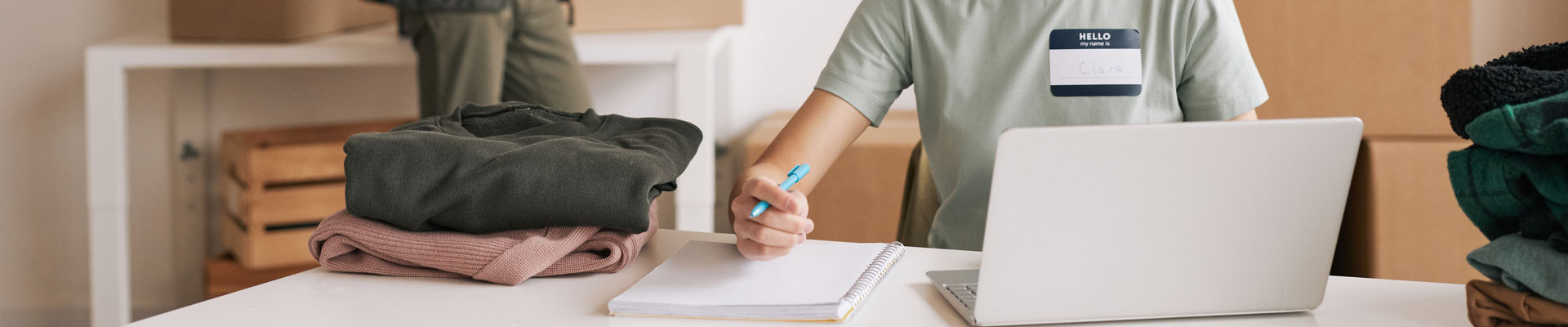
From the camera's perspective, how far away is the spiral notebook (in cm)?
70

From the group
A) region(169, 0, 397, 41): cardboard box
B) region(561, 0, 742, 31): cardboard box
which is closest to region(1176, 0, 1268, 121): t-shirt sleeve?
region(561, 0, 742, 31): cardboard box

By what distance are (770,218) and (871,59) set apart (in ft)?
1.50

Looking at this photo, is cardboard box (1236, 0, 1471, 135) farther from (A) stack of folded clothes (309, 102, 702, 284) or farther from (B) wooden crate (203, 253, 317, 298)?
(B) wooden crate (203, 253, 317, 298)

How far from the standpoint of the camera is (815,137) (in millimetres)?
1169

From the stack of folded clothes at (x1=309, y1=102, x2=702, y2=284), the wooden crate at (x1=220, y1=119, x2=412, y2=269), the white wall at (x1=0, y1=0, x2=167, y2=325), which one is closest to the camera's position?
the stack of folded clothes at (x1=309, y1=102, x2=702, y2=284)

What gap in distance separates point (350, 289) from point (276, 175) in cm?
158

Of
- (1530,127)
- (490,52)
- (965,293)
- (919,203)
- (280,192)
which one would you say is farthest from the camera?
(280,192)

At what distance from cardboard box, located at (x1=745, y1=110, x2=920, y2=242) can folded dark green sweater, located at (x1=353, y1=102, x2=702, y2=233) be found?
1.21 m

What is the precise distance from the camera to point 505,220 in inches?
33.0

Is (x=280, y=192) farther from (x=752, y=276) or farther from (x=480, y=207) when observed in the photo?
(x=752, y=276)

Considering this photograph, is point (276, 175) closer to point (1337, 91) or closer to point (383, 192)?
point (383, 192)

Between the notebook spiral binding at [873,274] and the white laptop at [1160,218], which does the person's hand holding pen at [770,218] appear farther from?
the white laptop at [1160,218]

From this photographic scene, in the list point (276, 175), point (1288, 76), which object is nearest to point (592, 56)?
point (276, 175)

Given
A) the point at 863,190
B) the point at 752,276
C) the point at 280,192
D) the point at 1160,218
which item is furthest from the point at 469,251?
the point at 280,192
